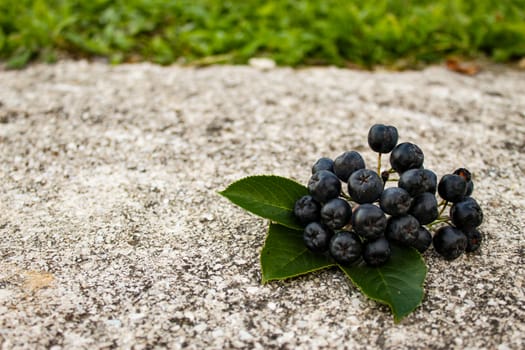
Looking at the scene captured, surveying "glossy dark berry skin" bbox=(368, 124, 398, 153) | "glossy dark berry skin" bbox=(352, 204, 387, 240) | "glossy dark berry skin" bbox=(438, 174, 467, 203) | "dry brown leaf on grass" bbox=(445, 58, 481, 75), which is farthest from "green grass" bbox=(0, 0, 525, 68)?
"glossy dark berry skin" bbox=(352, 204, 387, 240)

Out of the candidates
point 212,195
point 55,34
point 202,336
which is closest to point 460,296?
point 202,336

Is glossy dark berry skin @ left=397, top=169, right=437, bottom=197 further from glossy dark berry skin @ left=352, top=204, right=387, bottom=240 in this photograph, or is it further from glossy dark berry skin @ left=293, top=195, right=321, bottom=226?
glossy dark berry skin @ left=293, top=195, right=321, bottom=226

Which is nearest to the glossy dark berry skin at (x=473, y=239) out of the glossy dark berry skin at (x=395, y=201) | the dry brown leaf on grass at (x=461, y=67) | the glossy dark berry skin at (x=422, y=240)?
the glossy dark berry skin at (x=422, y=240)

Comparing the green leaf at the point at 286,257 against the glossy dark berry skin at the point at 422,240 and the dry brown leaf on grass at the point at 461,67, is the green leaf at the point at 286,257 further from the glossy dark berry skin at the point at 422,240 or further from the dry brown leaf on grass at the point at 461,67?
the dry brown leaf on grass at the point at 461,67

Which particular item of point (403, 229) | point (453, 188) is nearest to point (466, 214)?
point (453, 188)

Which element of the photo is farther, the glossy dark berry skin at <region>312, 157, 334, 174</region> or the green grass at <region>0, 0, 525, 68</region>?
the green grass at <region>0, 0, 525, 68</region>

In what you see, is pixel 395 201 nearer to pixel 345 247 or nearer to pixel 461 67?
pixel 345 247

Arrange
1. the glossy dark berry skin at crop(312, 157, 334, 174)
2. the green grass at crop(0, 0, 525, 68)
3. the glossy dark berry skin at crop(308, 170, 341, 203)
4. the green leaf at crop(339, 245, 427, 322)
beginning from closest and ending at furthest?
the green leaf at crop(339, 245, 427, 322) < the glossy dark berry skin at crop(308, 170, 341, 203) < the glossy dark berry skin at crop(312, 157, 334, 174) < the green grass at crop(0, 0, 525, 68)

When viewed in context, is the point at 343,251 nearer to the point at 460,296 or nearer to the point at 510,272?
the point at 460,296

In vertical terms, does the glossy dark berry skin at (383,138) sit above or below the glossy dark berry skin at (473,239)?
above
